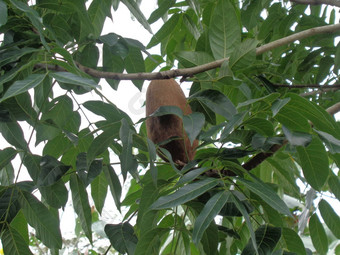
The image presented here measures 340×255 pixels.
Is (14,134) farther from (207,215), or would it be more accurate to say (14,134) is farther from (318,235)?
(318,235)

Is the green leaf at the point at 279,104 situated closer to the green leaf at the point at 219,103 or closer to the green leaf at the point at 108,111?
the green leaf at the point at 219,103

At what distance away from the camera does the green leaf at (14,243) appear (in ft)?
2.09

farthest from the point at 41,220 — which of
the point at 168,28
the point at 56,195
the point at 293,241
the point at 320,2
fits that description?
the point at 320,2

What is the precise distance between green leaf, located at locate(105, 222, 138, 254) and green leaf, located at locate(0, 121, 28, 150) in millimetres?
171

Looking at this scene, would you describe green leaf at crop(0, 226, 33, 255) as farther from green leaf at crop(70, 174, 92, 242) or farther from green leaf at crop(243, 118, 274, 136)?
green leaf at crop(243, 118, 274, 136)

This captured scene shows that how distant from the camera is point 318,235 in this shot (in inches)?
32.3

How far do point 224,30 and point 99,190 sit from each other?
331 mm

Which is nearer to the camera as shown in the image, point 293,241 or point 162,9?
point 293,241

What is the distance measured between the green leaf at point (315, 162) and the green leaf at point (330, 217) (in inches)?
6.5

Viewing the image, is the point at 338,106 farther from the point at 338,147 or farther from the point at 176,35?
the point at 176,35

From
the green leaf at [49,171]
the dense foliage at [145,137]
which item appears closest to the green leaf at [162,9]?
the dense foliage at [145,137]

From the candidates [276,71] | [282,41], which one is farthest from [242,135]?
[276,71]

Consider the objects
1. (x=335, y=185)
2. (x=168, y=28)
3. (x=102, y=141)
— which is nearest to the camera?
(x=102, y=141)

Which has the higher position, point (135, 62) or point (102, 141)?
point (135, 62)
